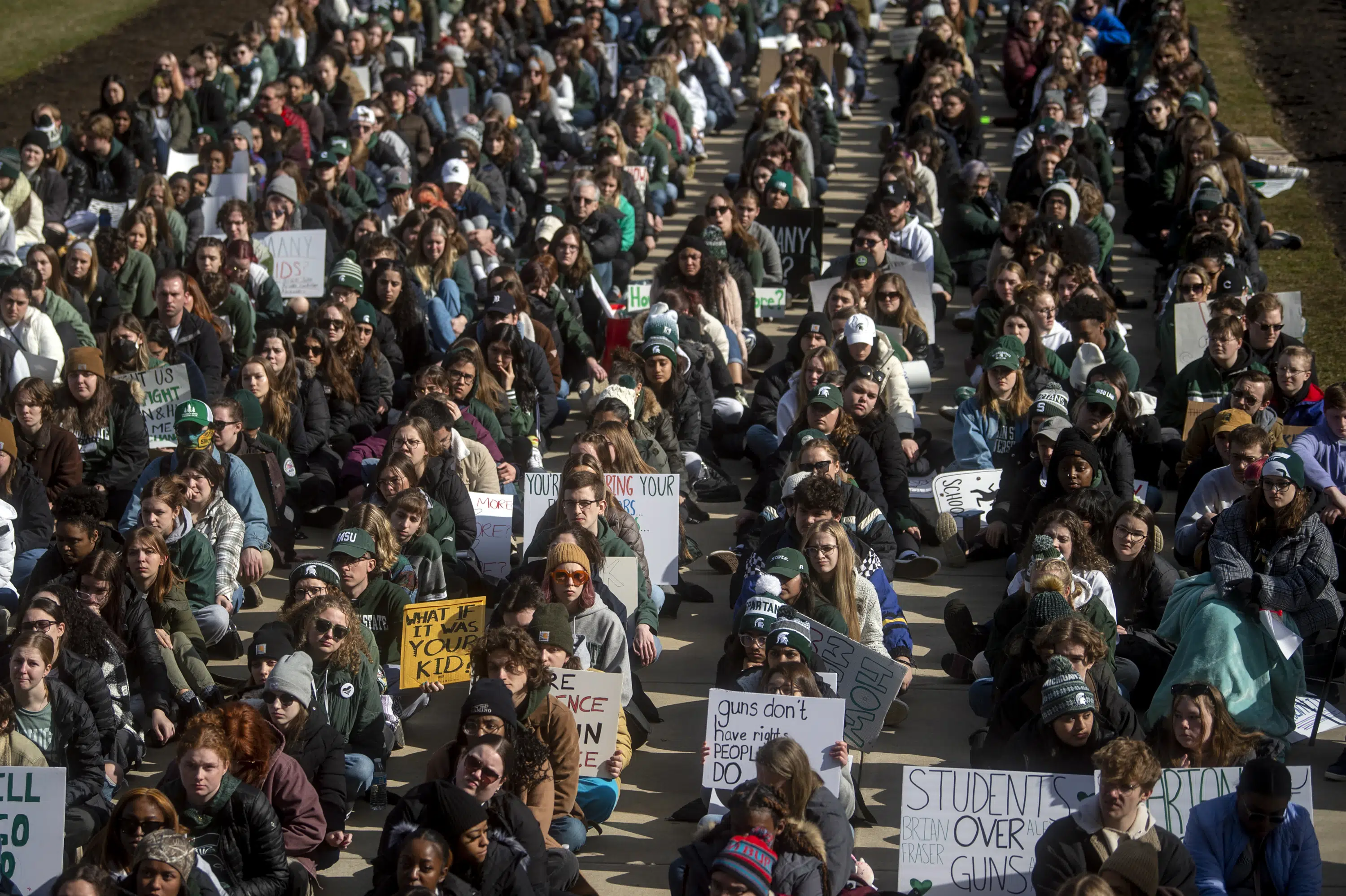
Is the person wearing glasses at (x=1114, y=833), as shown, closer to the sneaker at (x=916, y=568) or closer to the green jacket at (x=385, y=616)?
the green jacket at (x=385, y=616)

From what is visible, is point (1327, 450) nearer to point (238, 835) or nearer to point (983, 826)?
point (983, 826)

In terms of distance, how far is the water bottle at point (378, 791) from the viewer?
33.0ft

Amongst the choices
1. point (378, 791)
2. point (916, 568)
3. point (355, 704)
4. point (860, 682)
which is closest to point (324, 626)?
point (355, 704)

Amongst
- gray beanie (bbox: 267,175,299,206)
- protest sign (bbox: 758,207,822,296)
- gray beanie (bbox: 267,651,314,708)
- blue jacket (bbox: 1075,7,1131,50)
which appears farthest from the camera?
blue jacket (bbox: 1075,7,1131,50)

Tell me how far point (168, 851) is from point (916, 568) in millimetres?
6329

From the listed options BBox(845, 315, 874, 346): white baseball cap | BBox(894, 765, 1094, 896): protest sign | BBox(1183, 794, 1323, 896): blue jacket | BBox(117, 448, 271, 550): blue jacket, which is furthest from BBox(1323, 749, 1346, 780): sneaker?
BBox(117, 448, 271, 550): blue jacket

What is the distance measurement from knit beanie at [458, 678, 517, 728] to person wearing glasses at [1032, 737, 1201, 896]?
2338 mm

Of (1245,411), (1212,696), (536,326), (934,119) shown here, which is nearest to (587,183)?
(536,326)

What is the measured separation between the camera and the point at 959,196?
60.2 feet

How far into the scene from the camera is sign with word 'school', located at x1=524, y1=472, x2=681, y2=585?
12312 mm

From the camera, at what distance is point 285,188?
1791cm

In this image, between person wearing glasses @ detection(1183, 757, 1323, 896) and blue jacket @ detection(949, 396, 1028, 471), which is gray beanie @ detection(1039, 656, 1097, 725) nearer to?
person wearing glasses @ detection(1183, 757, 1323, 896)

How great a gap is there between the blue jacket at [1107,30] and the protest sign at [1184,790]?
58.2 ft

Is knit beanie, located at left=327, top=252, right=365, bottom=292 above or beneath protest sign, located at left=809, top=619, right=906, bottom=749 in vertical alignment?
above
